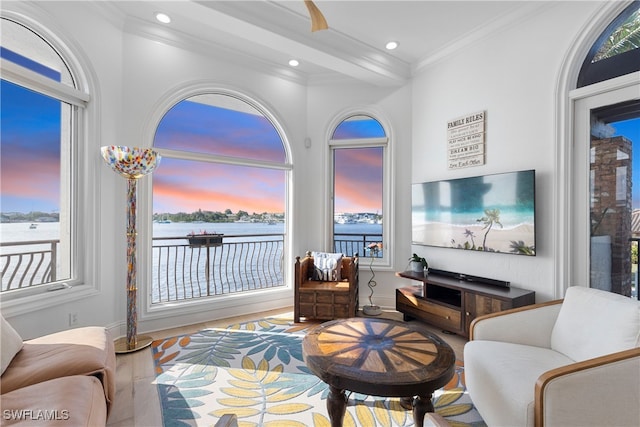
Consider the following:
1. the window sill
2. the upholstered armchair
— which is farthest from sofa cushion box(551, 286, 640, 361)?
the window sill

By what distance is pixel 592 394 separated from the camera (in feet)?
4.45

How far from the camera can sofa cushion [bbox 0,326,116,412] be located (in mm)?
1529

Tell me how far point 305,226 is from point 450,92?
2.56 m

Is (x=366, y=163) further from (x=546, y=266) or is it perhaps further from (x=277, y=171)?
(x=546, y=266)

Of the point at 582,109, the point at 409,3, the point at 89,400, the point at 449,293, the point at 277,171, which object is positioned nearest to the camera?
the point at 89,400

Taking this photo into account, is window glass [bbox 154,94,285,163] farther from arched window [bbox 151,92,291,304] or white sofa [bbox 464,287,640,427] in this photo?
white sofa [bbox 464,287,640,427]

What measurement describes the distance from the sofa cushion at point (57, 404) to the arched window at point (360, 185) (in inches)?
132

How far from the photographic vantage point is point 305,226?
14.6 ft

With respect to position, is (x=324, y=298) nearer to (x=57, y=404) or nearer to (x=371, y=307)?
(x=371, y=307)

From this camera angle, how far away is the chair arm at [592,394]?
1.33 metres

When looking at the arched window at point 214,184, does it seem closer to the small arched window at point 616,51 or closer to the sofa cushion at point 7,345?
the sofa cushion at point 7,345

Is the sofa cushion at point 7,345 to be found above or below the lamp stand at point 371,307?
above

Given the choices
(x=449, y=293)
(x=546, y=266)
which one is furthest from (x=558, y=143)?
(x=449, y=293)

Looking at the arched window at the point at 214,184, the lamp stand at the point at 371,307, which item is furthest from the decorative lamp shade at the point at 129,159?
the lamp stand at the point at 371,307
